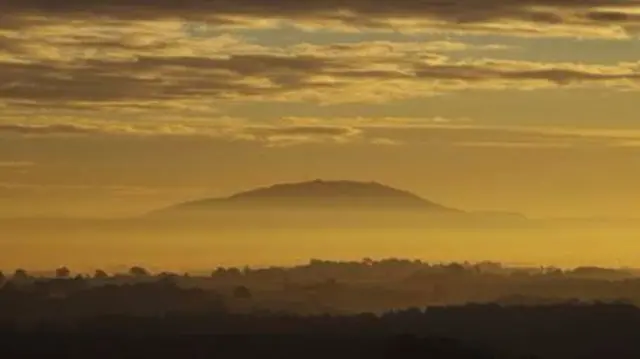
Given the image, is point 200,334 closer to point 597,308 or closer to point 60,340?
point 60,340

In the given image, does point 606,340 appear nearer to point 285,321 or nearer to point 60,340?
point 285,321

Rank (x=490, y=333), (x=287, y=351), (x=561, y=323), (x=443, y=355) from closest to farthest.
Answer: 1. (x=443, y=355)
2. (x=287, y=351)
3. (x=490, y=333)
4. (x=561, y=323)

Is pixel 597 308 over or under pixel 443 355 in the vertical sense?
over

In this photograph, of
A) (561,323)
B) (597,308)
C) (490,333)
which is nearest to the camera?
(490,333)

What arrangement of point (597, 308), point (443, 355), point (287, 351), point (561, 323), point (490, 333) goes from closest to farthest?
point (443, 355)
point (287, 351)
point (490, 333)
point (561, 323)
point (597, 308)

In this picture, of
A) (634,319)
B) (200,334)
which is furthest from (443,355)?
(634,319)

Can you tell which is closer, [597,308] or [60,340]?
[60,340]

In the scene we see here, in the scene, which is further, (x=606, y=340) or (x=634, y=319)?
(x=634, y=319)

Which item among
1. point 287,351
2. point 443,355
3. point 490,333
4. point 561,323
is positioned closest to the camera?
point 443,355

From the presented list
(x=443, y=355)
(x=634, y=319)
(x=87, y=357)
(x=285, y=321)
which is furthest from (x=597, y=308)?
(x=87, y=357)
